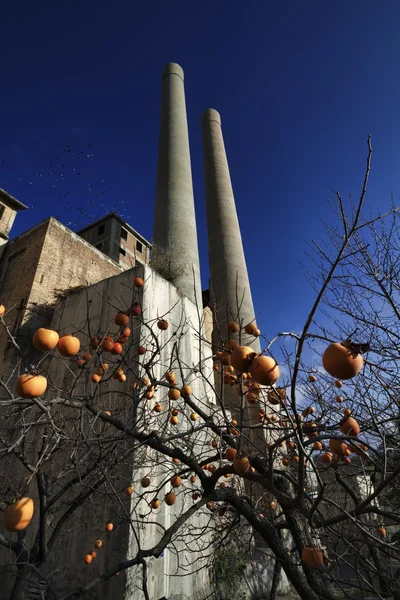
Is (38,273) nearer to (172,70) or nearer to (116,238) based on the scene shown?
(116,238)

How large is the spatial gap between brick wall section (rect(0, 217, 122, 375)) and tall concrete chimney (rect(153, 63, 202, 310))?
2769 mm

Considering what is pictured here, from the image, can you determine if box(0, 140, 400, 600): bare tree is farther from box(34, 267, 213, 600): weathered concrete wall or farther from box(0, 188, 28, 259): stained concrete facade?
box(0, 188, 28, 259): stained concrete facade

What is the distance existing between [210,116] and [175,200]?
12386 mm

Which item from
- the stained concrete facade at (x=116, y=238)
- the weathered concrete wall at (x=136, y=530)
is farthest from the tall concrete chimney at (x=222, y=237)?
the stained concrete facade at (x=116, y=238)

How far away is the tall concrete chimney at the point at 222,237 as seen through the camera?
14.2 metres

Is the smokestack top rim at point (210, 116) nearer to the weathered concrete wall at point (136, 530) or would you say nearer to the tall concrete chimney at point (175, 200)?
the tall concrete chimney at point (175, 200)

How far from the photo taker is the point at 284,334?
1.90m

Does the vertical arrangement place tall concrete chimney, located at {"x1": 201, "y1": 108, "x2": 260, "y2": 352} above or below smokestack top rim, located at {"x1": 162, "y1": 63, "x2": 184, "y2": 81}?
below

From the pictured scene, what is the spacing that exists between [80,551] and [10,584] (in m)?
1.55

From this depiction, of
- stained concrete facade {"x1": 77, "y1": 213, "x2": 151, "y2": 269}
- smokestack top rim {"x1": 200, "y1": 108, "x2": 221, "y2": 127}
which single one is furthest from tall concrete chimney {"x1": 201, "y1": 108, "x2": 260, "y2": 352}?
stained concrete facade {"x1": 77, "y1": 213, "x2": 151, "y2": 269}

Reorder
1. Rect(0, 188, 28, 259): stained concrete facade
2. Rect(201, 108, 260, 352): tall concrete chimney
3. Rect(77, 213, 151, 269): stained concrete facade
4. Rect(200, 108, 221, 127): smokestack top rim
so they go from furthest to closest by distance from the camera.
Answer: Rect(77, 213, 151, 269): stained concrete facade < Rect(200, 108, 221, 127): smokestack top rim < Rect(0, 188, 28, 259): stained concrete facade < Rect(201, 108, 260, 352): tall concrete chimney

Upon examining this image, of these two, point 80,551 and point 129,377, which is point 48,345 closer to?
point 129,377

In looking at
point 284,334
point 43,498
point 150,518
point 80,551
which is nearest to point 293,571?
point 284,334

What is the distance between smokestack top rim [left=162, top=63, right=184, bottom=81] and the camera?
23109mm
